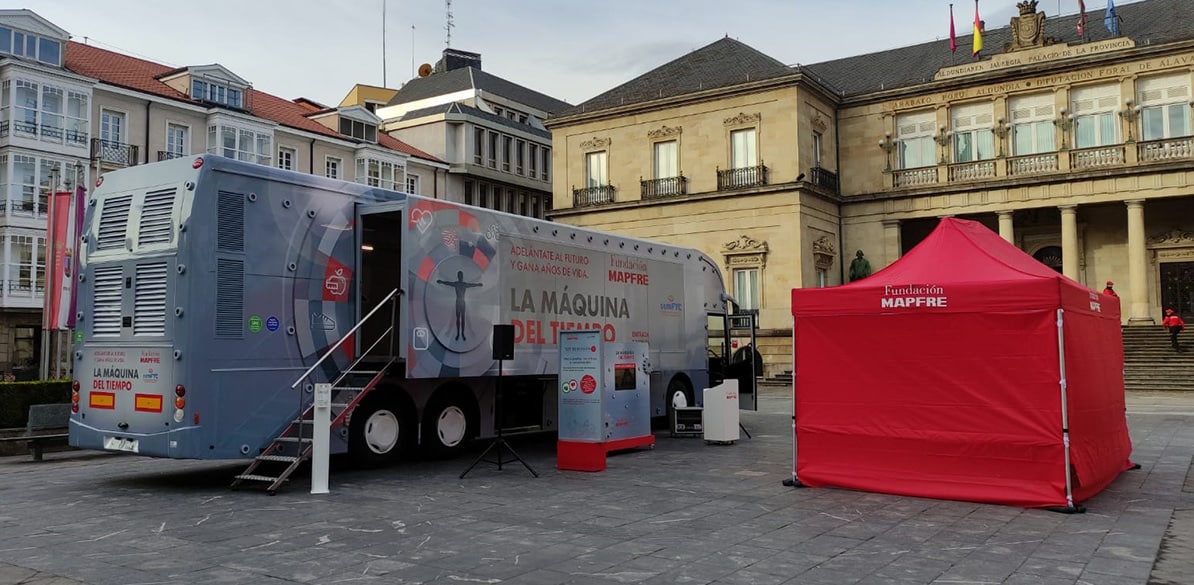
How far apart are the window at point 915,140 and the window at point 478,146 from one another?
1053 inches

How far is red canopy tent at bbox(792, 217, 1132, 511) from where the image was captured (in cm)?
952

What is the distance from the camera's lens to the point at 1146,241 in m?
35.8

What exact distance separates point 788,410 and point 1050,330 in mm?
14769

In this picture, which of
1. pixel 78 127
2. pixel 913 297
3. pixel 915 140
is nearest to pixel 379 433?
pixel 913 297

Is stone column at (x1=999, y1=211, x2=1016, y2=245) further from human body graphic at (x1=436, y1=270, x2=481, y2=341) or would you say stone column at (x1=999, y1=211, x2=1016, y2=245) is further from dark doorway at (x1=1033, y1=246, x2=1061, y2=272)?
human body graphic at (x1=436, y1=270, x2=481, y2=341)

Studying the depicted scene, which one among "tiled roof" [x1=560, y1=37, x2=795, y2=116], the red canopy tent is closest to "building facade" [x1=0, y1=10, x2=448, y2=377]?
"tiled roof" [x1=560, y1=37, x2=795, y2=116]

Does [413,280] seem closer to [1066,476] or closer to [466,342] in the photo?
[466,342]

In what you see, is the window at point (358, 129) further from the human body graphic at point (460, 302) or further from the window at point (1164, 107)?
the human body graphic at point (460, 302)

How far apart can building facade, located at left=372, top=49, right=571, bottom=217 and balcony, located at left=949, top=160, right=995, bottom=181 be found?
27.9m

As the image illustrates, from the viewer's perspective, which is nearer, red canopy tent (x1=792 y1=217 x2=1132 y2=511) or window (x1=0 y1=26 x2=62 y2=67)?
red canopy tent (x1=792 y1=217 x2=1132 y2=511)

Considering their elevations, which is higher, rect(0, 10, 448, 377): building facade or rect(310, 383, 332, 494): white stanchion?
rect(0, 10, 448, 377): building facade

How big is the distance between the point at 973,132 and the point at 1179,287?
9.98 metres

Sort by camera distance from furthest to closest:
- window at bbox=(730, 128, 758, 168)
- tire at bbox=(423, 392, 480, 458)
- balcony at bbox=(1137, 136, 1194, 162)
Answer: window at bbox=(730, 128, 758, 168) < balcony at bbox=(1137, 136, 1194, 162) < tire at bbox=(423, 392, 480, 458)

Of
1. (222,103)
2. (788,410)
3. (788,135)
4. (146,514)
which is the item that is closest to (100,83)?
(222,103)
